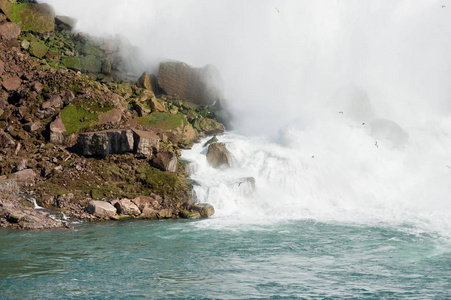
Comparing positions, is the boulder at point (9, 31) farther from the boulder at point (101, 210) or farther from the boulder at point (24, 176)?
the boulder at point (101, 210)

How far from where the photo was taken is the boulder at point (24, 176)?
26089 millimetres

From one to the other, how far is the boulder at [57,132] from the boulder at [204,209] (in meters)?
13.5

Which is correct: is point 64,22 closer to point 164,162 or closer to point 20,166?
point 20,166

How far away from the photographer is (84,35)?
2153 inches

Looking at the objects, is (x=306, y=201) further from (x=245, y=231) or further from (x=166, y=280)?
(x=166, y=280)

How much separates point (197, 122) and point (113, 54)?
19.7m

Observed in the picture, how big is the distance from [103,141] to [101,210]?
790 cm

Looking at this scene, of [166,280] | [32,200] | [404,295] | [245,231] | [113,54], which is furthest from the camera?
[113,54]

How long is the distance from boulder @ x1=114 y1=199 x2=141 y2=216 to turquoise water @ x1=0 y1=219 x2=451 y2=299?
2.86m

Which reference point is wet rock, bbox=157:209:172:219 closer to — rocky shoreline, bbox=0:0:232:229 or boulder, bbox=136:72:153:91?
rocky shoreline, bbox=0:0:232:229

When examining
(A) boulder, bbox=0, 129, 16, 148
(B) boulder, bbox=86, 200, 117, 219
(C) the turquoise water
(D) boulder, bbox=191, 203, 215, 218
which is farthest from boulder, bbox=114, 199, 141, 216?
(A) boulder, bbox=0, 129, 16, 148

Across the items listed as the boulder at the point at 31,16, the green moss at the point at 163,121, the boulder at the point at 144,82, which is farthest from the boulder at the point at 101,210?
the boulder at the point at 31,16

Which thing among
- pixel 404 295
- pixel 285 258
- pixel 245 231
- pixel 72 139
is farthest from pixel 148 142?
pixel 404 295

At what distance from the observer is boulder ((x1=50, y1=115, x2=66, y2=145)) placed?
→ 3136 cm
